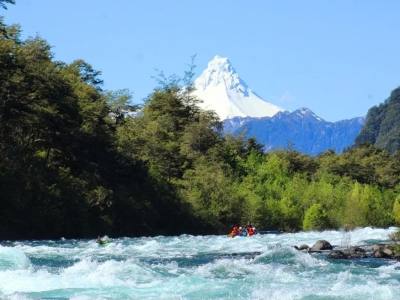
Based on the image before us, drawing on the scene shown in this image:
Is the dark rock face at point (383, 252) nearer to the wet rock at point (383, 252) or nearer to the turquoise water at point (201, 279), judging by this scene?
the wet rock at point (383, 252)

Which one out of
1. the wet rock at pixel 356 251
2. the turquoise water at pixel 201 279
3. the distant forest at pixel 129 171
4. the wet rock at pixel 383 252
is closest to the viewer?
the turquoise water at pixel 201 279

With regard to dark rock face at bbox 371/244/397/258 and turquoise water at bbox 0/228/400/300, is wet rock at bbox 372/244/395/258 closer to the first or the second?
dark rock face at bbox 371/244/397/258

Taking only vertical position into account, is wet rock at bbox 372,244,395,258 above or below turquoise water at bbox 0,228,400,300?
above

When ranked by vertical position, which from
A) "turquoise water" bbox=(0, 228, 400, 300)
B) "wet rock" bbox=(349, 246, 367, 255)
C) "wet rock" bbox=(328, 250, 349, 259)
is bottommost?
"turquoise water" bbox=(0, 228, 400, 300)

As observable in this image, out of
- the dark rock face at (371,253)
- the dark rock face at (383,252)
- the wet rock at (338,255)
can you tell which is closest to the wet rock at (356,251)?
the dark rock face at (371,253)

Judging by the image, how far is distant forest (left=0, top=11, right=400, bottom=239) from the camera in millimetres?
42125

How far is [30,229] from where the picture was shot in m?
39.8

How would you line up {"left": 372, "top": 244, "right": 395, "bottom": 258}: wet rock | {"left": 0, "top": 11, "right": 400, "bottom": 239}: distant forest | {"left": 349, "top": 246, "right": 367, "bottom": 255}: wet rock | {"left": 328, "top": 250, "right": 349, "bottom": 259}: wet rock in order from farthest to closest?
{"left": 0, "top": 11, "right": 400, "bottom": 239}: distant forest < {"left": 349, "top": 246, "right": 367, "bottom": 255}: wet rock < {"left": 372, "top": 244, "right": 395, "bottom": 258}: wet rock < {"left": 328, "top": 250, "right": 349, "bottom": 259}: wet rock

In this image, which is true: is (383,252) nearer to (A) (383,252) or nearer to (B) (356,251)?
(A) (383,252)

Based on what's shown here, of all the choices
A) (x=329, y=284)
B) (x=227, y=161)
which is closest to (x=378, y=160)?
(x=227, y=161)

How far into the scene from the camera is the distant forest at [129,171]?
4212 cm

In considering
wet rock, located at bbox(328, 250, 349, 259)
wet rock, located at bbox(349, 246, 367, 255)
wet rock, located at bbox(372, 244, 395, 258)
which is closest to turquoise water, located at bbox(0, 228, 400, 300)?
wet rock, located at bbox(328, 250, 349, 259)

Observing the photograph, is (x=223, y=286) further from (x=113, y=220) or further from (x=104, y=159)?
(x=104, y=159)

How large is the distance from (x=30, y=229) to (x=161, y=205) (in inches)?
633
